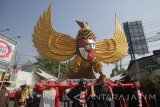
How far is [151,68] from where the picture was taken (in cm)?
2905

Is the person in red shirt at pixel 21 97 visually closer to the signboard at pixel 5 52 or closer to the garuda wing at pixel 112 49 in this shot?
the signboard at pixel 5 52

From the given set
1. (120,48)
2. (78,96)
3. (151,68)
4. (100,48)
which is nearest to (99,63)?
(100,48)

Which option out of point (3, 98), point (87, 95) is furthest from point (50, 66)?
point (87, 95)

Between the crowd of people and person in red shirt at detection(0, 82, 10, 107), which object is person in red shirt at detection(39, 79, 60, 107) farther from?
person in red shirt at detection(0, 82, 10, 107)

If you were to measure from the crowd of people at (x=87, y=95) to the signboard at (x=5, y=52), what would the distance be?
0.91m

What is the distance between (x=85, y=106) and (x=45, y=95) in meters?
1.41

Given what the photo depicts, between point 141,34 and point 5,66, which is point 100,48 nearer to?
point 5,66

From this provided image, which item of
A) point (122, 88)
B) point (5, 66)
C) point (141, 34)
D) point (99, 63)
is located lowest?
point (122, 88)

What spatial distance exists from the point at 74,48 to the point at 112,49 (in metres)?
2.63

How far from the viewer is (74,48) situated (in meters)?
13.8

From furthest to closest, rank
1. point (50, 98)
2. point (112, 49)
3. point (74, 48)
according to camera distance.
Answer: point (112, 49) < point (74, 48) < point (50, 98)

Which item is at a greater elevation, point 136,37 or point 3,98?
point 136,37

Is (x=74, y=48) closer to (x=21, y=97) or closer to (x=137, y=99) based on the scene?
(x=21, y=97)

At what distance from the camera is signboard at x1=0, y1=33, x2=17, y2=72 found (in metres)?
6.69
